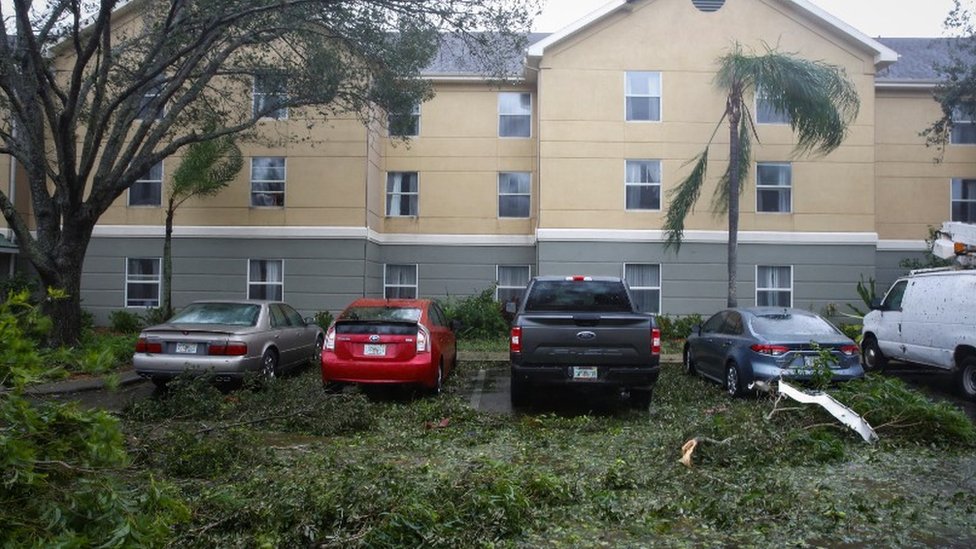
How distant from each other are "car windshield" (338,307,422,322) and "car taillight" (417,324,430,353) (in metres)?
0.24

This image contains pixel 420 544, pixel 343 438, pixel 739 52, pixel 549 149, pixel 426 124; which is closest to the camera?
pixel 420 544

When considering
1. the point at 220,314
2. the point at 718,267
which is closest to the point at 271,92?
the point at 220,314

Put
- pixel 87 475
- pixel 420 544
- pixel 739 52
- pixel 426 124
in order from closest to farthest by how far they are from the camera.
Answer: pixel 87 475
pixel 420 544
pixel 739 52
pixel 426 124

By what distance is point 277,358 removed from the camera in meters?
11.5

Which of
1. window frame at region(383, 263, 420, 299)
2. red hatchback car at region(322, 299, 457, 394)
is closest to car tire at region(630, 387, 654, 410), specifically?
red hatchback car at region(322, 299, 457, 394)

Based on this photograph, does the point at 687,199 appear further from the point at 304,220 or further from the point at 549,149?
the point at 304,220

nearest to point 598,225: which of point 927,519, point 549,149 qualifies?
point 549,149

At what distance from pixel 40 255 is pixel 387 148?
1032 centimetres

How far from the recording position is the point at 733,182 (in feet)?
56.0

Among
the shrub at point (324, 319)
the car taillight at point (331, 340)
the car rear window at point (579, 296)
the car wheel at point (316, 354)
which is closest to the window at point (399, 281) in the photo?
the shrub at point (324, 319)

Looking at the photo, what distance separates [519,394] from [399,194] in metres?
12.5

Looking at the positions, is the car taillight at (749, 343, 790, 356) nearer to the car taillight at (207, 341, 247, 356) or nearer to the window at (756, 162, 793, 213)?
the car taillight at (207, 341, 247, 356)

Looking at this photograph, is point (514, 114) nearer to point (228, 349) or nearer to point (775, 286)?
point (775, 286)

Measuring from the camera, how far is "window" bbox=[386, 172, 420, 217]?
2128cm
